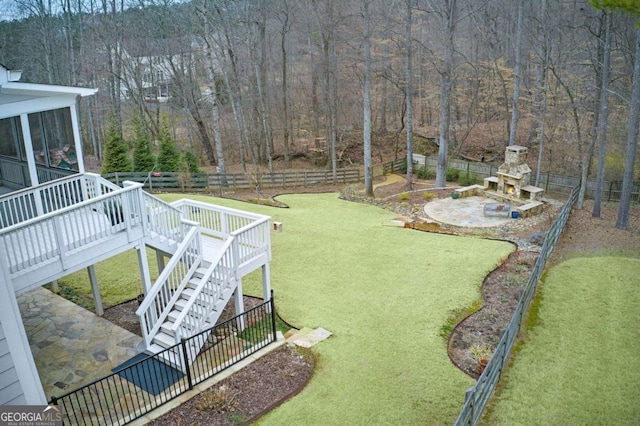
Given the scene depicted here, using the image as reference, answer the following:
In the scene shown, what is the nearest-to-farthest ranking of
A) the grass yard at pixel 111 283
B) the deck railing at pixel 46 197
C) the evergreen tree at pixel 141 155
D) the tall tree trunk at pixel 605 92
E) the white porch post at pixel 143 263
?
1. the deck railing at pixel 46 197
2. the white porch post at pixel 143 263
3. the grass yard at pixel 111 283
4. the tall tree trunk at pixel 605 92
5. the evergreen tree at pixel 141 155

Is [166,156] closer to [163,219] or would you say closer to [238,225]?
[238,225]

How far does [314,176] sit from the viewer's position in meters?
25.9

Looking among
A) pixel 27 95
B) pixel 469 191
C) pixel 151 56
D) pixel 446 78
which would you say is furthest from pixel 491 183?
pixel 151 56

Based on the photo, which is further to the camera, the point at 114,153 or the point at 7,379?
the point at 114,153

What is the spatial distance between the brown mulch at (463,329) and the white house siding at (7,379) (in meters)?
1.91

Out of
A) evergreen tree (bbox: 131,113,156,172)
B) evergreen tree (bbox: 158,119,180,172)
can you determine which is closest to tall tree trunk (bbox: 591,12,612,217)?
evergreen tree (bbox: 158,119,180,172)

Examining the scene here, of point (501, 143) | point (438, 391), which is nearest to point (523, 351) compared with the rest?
point (438, 391)

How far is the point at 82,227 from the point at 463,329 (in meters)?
7.62

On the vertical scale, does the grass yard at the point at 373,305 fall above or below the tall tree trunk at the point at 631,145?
below

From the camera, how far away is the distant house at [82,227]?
26.2 ft

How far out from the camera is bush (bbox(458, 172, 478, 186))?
25109 mm

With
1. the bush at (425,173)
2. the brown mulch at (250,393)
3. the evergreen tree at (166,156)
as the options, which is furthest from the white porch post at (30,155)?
the bush at (425,173)

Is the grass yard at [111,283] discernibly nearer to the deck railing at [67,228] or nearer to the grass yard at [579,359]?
the deck railing at [67,228]

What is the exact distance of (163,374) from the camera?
27.9ft
